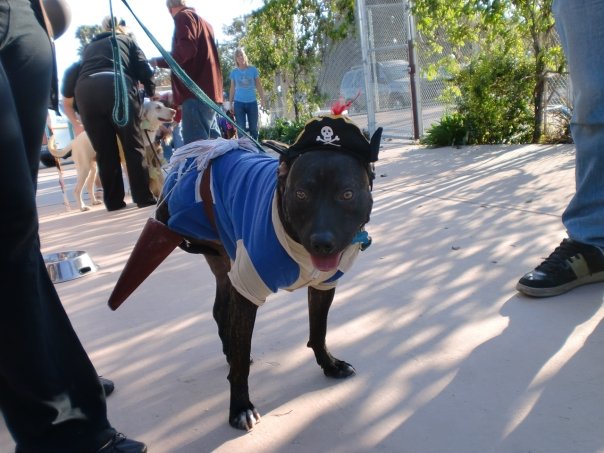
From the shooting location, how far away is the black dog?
77.3 inches

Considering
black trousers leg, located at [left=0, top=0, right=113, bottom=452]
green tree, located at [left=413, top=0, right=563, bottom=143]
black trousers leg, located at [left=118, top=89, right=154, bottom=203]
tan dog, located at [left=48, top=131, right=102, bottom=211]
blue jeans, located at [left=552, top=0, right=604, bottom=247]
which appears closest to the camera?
black trousers leg, located at [left=0, top=0, right=113, bottom=452]

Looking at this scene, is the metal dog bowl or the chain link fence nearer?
the metal dog bowl

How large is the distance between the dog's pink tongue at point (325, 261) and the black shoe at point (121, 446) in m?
0.82

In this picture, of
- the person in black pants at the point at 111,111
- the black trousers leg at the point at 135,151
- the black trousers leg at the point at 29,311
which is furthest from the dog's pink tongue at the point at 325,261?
the black trousers leg at the point at 135,151

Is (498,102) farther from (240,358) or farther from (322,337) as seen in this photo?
(240,358)

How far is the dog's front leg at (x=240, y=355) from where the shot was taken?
2.14 metres

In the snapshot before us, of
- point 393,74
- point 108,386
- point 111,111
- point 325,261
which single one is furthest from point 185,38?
point 393,74

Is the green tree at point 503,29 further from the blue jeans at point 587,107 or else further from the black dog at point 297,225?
the black dog at point 297,225

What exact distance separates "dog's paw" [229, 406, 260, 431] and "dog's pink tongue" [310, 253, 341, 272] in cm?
59

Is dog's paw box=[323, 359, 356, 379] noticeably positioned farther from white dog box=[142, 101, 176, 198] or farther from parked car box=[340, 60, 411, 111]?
parked car box=[340, 60, 411, 111]

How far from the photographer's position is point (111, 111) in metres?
6.25

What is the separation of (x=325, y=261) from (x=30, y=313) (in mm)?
903

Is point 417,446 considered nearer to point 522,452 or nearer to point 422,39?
point 522,452

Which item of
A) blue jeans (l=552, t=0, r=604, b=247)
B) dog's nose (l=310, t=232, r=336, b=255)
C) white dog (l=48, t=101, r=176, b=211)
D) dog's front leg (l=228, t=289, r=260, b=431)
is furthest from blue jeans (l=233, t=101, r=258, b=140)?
dog's nose (l=310, t=232, r=336, b=255)
